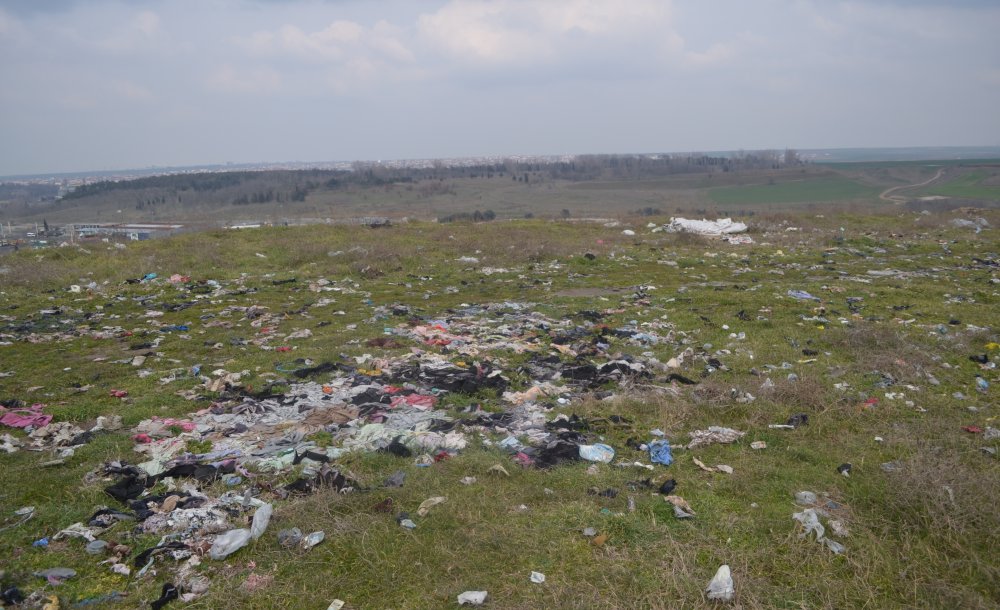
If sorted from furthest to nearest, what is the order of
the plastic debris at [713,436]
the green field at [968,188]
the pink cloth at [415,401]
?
the green field at [968,188], the pink cloth at [415,401], the plastic debris at [713,436]

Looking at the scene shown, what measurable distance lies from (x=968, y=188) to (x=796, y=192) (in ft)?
46.0

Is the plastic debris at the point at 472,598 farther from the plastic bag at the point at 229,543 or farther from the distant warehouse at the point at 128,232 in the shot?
the distant warehouse at the point at 128,232

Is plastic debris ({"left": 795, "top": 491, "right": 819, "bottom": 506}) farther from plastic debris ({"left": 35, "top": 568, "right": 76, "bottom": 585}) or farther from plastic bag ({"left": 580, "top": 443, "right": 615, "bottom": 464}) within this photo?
plastic debris ({"left": 35, "top": 568, "right": 76, "bottom": 585})

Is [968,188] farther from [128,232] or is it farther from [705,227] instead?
[128,232]

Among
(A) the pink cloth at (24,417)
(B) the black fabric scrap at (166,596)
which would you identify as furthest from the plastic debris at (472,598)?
(A) the pink cloth at (24,417)

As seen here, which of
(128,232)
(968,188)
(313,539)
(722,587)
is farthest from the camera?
(968,188)

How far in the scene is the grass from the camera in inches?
121

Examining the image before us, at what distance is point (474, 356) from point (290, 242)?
489 inches

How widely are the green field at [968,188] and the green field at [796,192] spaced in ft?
17.4

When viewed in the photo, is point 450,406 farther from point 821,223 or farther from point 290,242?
point 821,223

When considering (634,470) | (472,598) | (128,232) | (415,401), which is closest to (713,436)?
(634,470)

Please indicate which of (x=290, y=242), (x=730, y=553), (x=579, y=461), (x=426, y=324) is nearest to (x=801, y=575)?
(x=730, y=553)

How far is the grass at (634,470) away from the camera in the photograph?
308 cm

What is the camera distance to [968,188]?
50.7 metres
